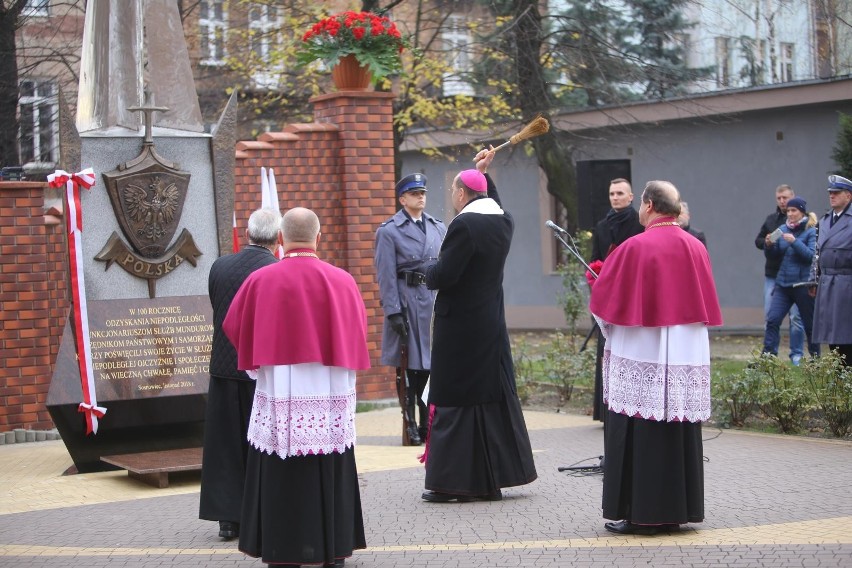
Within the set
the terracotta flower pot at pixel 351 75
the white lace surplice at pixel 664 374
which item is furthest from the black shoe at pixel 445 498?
the terracotta flower pot at pixel 351 75

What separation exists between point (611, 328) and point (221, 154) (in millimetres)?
4202

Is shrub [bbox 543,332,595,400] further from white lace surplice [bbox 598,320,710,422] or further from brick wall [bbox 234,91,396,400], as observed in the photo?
white lace surplice [bbox 598,320,710,422]

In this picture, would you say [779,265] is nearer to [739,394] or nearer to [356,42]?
[739,394]

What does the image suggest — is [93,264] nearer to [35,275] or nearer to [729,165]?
[35,275]

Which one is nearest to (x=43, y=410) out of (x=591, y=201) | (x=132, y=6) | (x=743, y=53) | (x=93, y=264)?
(x=93, y=264)

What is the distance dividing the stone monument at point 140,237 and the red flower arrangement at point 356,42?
2515 mm

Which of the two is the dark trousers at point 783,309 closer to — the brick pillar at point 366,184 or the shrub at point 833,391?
the shrub at point 833,391

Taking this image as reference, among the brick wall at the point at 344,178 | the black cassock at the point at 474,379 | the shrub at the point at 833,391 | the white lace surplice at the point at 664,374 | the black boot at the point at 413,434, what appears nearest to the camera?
the white lace surplice at the point at 664,374

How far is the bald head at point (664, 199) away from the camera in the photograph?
23.1ft

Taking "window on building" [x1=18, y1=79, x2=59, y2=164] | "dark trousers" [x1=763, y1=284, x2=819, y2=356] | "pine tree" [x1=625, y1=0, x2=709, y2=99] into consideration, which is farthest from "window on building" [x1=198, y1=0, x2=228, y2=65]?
"dark trousers" [x1=763, y1=284, x2=819, y2=356]

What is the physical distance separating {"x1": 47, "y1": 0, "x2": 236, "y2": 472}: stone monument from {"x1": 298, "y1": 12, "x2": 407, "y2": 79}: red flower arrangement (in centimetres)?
251

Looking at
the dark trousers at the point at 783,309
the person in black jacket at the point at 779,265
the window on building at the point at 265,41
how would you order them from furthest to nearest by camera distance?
the window on building at the point at 265,41 → the person in black jacket at the point at 779,265 → the dark trousers at the point at 783,309

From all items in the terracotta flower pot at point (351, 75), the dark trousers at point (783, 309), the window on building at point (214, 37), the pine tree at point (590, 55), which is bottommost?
the dark trousers at point (783, 309)

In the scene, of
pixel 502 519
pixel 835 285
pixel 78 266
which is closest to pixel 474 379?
pixel 502 519
